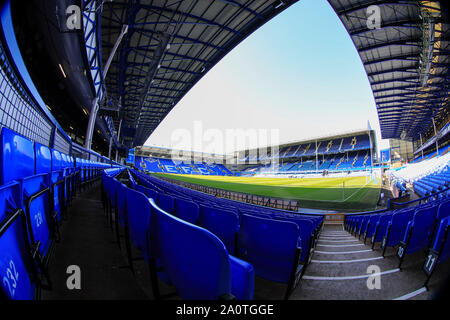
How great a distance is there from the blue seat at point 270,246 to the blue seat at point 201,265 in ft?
3.33

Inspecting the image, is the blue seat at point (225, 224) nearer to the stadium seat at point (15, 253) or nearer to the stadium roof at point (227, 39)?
the stadium seat at point (15, 253)

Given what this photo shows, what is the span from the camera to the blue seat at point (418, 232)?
2573 mm

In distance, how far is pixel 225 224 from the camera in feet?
7.60

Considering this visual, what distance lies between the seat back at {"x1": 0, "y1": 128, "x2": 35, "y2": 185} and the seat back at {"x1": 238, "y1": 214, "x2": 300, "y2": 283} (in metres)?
2.51

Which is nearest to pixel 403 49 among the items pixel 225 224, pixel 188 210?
pixel 225 224

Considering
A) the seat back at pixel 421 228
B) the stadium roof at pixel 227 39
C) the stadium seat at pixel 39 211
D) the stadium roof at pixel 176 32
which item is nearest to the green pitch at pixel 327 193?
the seat back at pixel 421 228

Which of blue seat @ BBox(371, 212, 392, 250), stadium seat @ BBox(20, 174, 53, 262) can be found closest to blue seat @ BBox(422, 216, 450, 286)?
blue seat @ BBox(371, 212, 392, 250)

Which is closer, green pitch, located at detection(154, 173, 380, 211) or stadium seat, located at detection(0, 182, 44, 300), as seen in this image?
stadium seat, located at detection(0, 182, 44, 300)

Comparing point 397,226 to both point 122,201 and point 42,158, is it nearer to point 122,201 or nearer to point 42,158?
point 122,201

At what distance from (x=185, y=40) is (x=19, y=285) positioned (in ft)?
57.6

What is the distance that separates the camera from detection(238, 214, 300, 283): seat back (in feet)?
6.48

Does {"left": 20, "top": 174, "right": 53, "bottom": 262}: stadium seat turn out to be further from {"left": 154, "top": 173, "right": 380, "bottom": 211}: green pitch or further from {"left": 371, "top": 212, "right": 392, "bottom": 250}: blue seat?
{"left": 154, "top": 173, "right": 380, "bottom": 211}: green pitch
